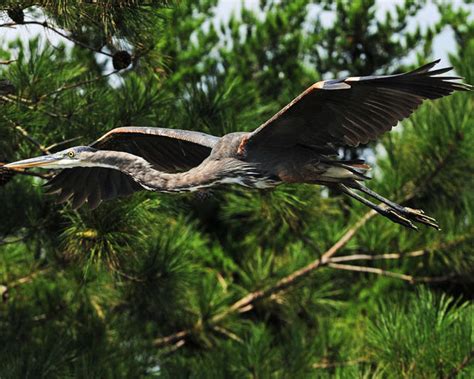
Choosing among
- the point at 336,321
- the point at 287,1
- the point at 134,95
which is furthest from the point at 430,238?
the point at 287,1

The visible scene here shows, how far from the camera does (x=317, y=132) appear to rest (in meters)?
2.54

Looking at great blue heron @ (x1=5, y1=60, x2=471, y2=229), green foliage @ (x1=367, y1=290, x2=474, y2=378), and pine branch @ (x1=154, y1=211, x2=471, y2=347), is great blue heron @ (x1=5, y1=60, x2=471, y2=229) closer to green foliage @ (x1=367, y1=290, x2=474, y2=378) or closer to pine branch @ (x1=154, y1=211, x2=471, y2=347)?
green foliage @ (x1=367, y1=290, x2=474, y2=378)

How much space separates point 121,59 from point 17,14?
33 cm

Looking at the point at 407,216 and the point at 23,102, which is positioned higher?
the point at 23,102

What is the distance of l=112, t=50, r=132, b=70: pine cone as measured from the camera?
9.96 feet

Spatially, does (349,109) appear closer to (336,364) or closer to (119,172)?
(119,172)

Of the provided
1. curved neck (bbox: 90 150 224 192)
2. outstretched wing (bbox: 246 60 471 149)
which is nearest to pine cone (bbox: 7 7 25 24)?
curved neck (bbox: 90 150 224 192)

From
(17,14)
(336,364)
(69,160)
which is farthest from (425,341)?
(17,14)

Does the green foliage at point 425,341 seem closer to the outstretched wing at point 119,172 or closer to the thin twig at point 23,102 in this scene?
the outstretched wing at point 119,172

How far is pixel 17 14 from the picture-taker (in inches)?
116

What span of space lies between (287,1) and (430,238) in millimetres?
2173

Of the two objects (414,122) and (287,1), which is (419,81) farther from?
(287,1)

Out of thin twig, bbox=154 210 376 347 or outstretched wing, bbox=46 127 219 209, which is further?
thin twig, bbox=154 210 376 347

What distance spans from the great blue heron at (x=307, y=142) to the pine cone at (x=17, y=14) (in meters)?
0.49
